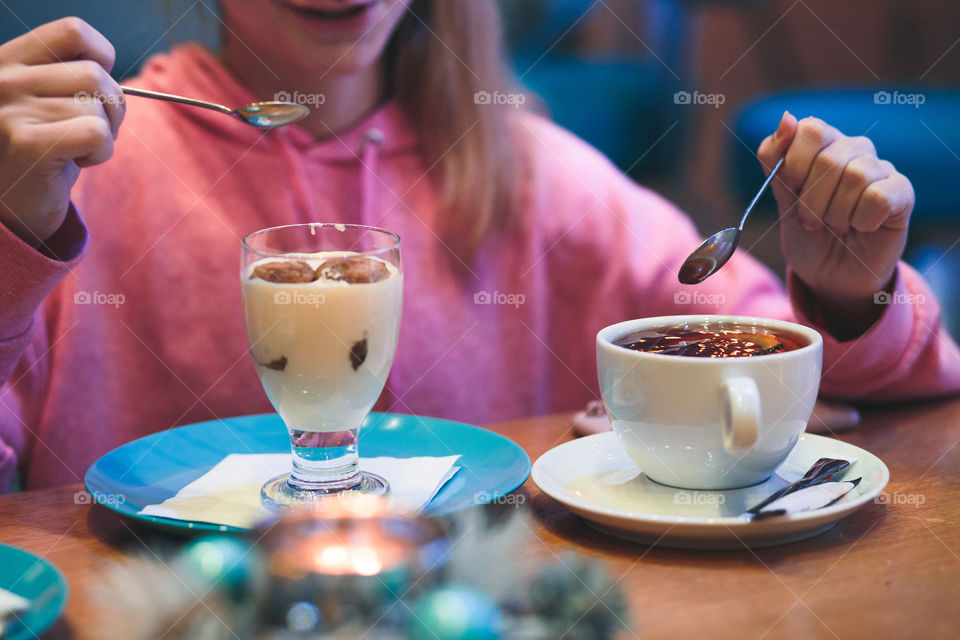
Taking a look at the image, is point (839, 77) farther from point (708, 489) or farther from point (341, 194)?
point (708, 489)

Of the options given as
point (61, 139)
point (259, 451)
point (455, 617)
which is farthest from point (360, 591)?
point (61, 139)

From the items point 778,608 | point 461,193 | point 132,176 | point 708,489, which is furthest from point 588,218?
point 778,608

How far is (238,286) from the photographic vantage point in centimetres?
129

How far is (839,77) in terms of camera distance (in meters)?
4.15

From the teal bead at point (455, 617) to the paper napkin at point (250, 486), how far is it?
0.62 feet

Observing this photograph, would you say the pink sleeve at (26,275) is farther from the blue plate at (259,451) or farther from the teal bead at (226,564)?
the teal bead at (226,564)

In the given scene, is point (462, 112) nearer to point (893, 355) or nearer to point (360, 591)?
point (893, 355)

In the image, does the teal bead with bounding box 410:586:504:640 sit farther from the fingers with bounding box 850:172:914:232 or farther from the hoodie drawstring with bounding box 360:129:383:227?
the hoodie drawstring with bounding box 360:129:383:227

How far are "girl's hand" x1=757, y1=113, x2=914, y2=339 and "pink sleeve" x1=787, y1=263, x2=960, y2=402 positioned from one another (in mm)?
21

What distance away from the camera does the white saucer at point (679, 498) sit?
24.6 inches

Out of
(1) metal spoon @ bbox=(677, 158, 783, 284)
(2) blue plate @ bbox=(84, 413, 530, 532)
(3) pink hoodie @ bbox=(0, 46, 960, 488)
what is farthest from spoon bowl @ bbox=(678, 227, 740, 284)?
(3) pink hoodie @ bbox=(0, 46, 960, 488)

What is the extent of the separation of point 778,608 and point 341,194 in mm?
964

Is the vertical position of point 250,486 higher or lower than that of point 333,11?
lower

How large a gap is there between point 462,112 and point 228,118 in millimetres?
338
